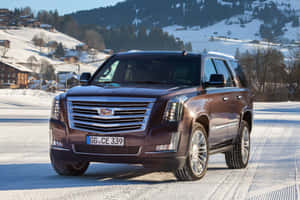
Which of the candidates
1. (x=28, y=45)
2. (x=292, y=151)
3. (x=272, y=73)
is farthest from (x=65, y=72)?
(x=292, y=151)

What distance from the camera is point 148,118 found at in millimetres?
6707

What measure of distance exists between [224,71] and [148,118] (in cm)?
281

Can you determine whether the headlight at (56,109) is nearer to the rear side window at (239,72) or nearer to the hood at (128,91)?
the hood at (128,91)

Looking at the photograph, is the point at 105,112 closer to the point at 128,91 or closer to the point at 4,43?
the point at 128,91

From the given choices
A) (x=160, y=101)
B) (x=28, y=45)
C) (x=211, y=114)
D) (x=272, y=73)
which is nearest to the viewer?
(x=160, y=101)

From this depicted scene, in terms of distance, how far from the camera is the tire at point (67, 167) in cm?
746

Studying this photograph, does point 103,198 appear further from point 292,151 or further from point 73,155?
point 292,151

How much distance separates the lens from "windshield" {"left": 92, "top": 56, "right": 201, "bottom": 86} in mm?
7992

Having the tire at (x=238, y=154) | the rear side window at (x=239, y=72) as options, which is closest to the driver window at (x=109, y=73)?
the rear side window at (x=239, y=72)

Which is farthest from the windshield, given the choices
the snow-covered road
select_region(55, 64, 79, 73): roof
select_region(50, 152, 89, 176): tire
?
select_region(55, 64, 79, 73): roof

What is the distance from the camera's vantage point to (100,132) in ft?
22.2

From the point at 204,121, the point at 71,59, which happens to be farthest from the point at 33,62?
the point at 204,121

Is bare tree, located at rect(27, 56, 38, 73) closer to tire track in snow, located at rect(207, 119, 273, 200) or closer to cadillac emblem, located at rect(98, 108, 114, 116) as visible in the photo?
tire track in snow, located at rect(207, 119, 273, 200)

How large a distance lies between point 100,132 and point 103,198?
1092mm
